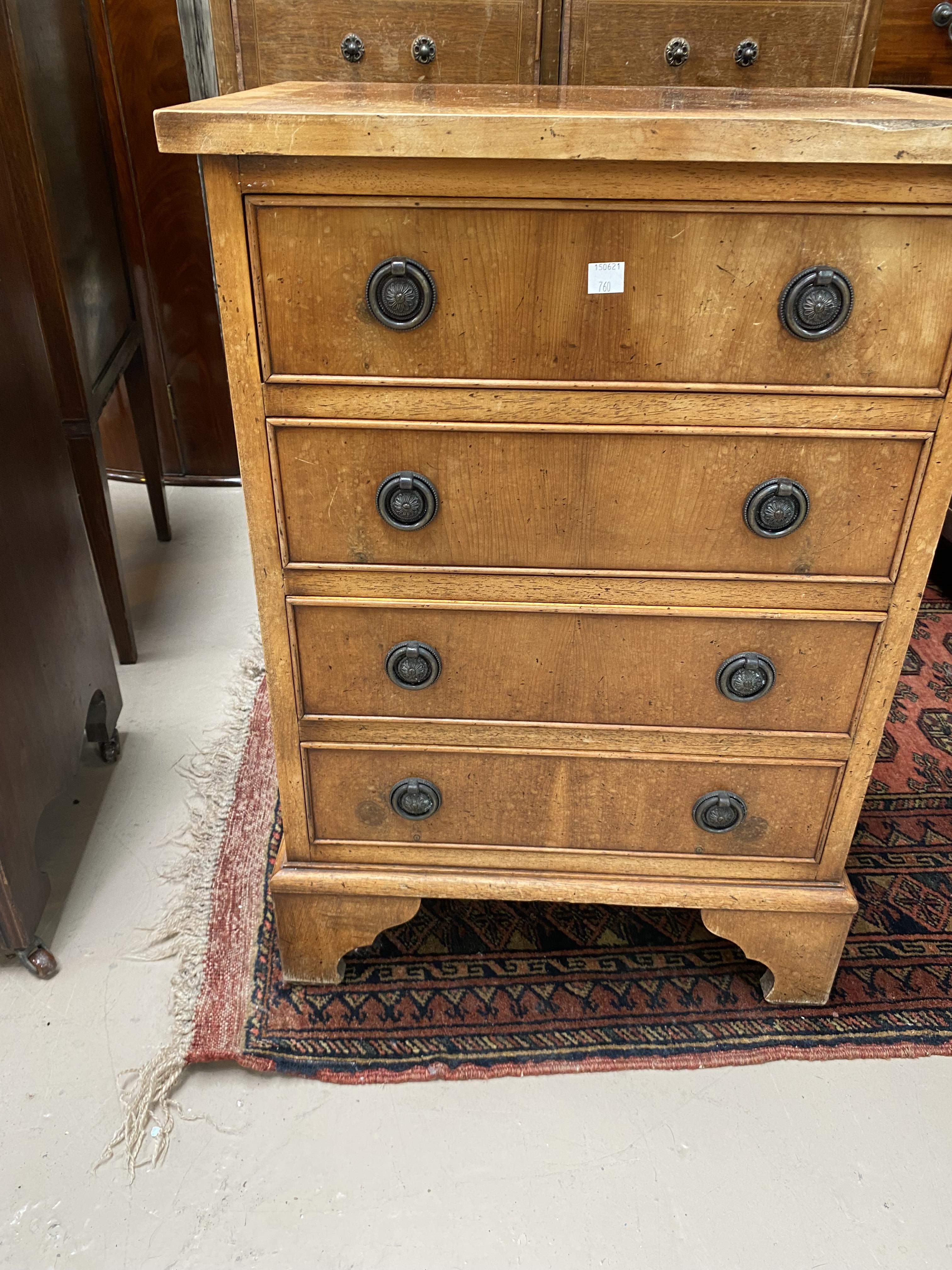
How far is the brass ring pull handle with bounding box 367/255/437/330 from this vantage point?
2.90ft

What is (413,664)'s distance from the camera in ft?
3.63

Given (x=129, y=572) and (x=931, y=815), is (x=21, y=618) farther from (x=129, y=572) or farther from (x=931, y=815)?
(x=931, y=815)

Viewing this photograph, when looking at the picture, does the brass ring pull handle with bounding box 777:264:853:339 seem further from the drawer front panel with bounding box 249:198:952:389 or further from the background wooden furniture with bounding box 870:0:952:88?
the background wooden furniture with bounding box 870:0:952:88

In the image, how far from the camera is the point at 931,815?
1673 millimetres

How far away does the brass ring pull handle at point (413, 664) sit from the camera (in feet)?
3.60

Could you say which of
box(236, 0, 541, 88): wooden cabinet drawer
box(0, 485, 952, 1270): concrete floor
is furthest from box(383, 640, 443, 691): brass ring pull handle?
box(236, 0, 541, 88): wooden cabinet drawer

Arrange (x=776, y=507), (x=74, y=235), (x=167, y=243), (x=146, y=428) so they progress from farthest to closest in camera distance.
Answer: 1. (x=167, y=243)
2. (x=146, y=428)
3. (x=74, y=235)
4. (x=776, y=507)

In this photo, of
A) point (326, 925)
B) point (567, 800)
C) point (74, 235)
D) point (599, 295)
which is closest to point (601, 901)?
point (567, 800)

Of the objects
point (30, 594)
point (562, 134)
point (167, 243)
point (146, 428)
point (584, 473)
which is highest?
point (562, 134)

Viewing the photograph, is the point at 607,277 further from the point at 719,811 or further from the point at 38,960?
the point at 38,960

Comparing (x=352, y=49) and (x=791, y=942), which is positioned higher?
(x=352, y=49)

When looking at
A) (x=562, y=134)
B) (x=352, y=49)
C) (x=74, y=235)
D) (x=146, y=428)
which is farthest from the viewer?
(x=146, y=428)

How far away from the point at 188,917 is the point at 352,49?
1353 mm

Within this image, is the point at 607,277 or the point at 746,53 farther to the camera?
the point at 746,53
